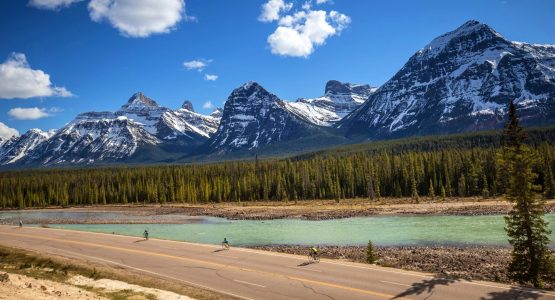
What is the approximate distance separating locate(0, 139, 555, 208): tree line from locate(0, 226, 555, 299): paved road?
305 ft

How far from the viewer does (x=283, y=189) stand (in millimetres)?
148000

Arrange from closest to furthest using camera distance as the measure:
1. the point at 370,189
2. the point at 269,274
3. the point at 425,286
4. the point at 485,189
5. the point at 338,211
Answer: the point at 425,286 < the point at 269,274 < the point at 338,211 < the point at 485,189 < the point at 370,189

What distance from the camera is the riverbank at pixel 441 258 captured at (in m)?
36.4

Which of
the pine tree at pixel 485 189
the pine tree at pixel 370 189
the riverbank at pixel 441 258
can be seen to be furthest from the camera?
the pine tree at pixel 370 189

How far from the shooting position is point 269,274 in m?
31.0

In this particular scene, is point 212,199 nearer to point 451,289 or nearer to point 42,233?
point 42,233

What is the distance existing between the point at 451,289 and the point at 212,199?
13171cm

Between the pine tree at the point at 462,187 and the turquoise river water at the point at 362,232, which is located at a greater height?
the pine tree at the point at 462,187

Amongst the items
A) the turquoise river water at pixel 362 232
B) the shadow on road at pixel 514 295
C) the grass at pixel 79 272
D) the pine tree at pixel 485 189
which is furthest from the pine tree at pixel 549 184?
the grass at pixel 79 272

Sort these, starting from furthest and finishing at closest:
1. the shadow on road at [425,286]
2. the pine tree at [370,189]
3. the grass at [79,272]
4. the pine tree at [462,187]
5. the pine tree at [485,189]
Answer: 1. the pine tree at [370,189]
2. the pine tree at [462,187]
3. the pine tree at [485,189]
4. the grass at [79,272]
5. the shadow on road at [425,286]

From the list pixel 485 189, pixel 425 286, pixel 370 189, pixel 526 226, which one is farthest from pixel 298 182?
pixel 425 286

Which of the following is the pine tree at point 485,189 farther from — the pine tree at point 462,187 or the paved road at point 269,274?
the paved road at point 269,274

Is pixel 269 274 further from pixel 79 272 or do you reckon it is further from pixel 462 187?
pixel 462 187

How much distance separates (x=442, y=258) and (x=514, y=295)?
19.3m
